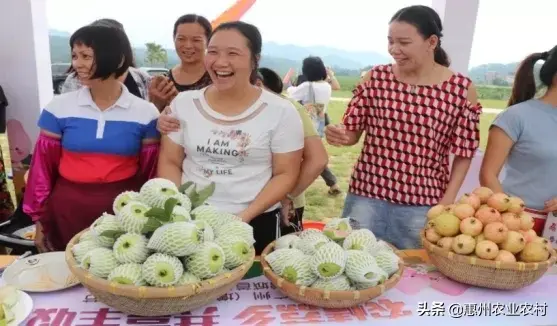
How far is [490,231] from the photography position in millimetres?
1354

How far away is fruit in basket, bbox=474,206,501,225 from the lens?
1391 mm

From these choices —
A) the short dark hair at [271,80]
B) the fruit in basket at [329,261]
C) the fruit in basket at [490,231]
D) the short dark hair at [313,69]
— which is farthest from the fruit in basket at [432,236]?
the short dark hair at [313,69]

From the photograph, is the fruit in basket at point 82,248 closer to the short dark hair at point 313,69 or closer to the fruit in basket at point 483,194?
the fruit in basket at point 483,194

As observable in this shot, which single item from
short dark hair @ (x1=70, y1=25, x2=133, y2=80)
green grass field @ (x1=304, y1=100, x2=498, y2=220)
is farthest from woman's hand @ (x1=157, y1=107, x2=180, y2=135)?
green grass field @ (x1=304, y1=100, x2=498, y2=220)

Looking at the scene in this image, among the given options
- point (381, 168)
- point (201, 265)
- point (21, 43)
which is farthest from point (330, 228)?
point (21, 43)

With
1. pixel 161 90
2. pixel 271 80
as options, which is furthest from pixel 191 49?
pixel 271 80

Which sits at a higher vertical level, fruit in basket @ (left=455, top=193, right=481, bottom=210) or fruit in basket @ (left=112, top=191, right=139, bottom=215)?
fruit in basket @ (left=112, top=191, right=139, bottom=215)

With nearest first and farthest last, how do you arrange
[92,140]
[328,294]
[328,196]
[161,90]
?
[328,294] < [92,140] < [161,90] < [328,196]

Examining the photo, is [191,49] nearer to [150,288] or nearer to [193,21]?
[193,21]

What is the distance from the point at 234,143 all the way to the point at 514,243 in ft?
3.09

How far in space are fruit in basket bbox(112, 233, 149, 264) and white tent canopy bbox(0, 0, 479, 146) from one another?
2.65 m

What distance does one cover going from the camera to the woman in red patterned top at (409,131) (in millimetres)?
1868

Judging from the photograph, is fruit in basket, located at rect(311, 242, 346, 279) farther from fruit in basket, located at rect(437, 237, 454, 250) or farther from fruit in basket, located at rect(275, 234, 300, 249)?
fruit in basket, located at rect(437, 237, 454, 250)

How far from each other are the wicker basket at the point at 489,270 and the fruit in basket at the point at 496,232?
0.23ft
